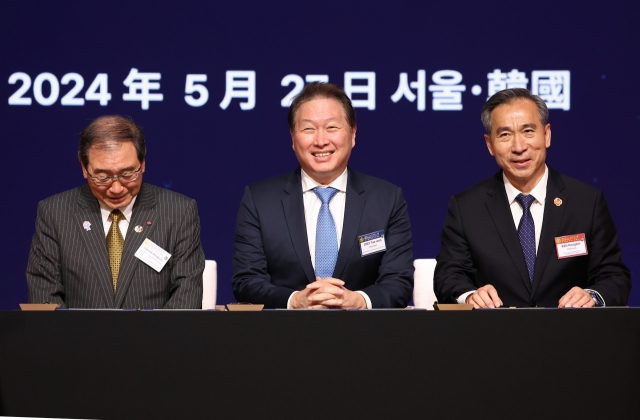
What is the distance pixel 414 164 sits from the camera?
471cm

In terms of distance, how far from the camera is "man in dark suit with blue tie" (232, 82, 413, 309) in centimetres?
292

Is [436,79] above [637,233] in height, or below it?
above

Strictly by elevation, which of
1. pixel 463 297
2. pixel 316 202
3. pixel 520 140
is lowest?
pixel 463 297

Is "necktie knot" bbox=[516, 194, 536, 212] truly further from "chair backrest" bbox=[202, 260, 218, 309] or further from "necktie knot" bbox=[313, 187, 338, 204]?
"chair backrest" bbox=[202, 260, 218, 309]

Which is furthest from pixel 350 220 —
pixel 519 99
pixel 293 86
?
pixel 293 86

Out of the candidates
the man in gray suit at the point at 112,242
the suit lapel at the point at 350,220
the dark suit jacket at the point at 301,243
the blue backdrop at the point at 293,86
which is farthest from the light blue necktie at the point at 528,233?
the blue backdrop at the point at 293,86

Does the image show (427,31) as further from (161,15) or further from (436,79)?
(161,15)

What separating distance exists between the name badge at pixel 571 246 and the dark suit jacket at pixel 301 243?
0.57m

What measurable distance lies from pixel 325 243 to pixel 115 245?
0.81 meters

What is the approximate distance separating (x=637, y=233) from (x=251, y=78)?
260 cm

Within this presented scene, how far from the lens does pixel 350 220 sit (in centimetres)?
→ 296

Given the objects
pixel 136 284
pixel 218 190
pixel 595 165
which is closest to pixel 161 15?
pixel 218 190

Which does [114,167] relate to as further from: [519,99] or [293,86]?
[293,86]
